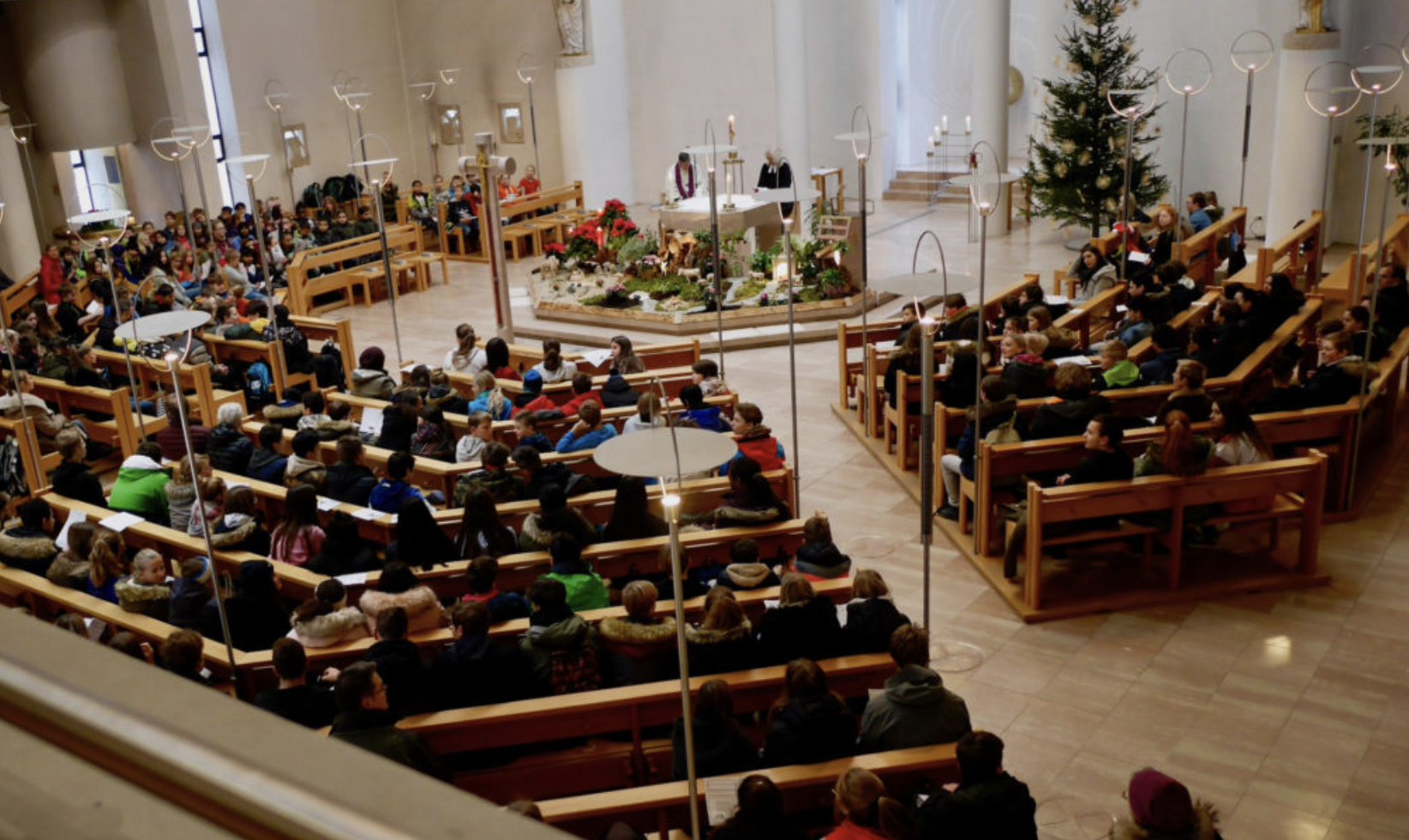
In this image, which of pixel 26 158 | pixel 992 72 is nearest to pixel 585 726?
pixel 992 72

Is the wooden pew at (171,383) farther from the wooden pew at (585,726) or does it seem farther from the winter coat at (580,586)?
the wooden pew at (585,726)

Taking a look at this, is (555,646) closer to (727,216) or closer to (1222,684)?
(1222,684)

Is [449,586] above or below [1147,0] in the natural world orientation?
below

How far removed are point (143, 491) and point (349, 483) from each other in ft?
4.24

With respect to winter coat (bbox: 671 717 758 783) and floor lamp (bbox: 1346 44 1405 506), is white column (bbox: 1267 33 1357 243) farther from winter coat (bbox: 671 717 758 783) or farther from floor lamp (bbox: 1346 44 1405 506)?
winter coat (bbox: 671 717 758 783)

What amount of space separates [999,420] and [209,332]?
Result: 776 cm

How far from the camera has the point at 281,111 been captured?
19.6 meters

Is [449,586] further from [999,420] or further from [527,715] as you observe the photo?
[999,420]

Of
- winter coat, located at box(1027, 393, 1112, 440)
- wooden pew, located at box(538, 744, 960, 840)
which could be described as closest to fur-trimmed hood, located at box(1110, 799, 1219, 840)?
wooden pew, located at box(538, 744, 960, 840)

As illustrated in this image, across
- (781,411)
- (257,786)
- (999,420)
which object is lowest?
(781,411)

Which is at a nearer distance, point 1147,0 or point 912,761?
point 912,761

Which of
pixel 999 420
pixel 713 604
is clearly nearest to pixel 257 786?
pixel 713 604

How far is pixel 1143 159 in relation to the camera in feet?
52.1

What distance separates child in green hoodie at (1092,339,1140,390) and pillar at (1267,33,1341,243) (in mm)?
7018
